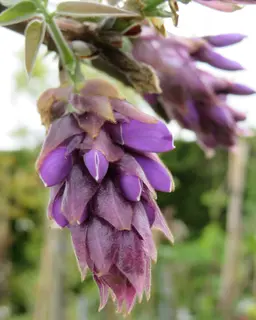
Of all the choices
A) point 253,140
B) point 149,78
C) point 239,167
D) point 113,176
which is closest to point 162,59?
point 149,78

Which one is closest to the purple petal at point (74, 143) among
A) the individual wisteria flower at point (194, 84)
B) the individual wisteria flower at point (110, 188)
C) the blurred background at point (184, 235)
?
the individual wisteria flower at point (110, 188)

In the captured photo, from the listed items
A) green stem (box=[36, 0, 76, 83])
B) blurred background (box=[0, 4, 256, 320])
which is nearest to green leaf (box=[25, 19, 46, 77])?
green stem (box=[36, 0, 76, 83])

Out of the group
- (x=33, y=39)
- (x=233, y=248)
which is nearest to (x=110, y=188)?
(x=33, y=39)

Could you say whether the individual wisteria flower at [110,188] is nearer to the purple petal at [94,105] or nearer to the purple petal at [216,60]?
the purple petal at [94,105]

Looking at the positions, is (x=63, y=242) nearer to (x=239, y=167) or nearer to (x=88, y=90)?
(x=88, y=90)

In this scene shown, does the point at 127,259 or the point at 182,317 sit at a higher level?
the point at 127,259

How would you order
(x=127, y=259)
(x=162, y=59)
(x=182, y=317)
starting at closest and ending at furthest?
(x=127, y=259), (x=162, y=59), (x=182, y=317)

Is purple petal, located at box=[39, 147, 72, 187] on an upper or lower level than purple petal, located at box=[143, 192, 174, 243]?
upper

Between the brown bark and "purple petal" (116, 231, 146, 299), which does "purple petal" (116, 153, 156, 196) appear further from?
the brown bark
